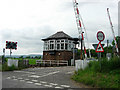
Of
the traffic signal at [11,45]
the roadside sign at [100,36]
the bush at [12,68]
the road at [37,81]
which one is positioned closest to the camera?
the road at [37,81]

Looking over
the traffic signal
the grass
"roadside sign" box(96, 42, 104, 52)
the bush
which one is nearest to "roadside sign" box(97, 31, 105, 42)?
"roadside sign" box(96, 42, 104, 52)

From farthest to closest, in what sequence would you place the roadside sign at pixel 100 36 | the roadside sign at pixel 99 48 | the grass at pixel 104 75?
the roadside sign at pixel 100 36 → the roadside sign at pixel 99 48 → the grass at pixel 104 75

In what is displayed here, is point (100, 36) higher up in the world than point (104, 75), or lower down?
higher up

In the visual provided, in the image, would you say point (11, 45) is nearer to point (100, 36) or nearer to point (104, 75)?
point (100, 36)

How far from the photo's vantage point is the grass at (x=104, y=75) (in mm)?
7036

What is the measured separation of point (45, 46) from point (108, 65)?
20505mm

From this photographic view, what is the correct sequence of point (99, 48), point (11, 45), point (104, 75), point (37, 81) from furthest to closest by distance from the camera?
point (11, 45), point (99, 48), point (37, 81), point (104, 75)

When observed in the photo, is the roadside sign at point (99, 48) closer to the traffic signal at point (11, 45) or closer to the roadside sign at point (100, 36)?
the roadside sign at point (100, 36)

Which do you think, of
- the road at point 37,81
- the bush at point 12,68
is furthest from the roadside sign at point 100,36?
the bush at point 12,68

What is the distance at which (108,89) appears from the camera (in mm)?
6438

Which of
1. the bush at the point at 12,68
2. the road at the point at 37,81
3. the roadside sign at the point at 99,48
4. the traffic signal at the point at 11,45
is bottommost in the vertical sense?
the road at the point at 37,81

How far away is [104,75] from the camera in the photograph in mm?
8352

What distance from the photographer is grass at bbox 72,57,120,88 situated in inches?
277

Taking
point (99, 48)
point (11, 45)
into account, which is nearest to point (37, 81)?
point (99, 48)
